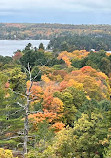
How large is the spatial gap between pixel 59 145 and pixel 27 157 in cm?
437

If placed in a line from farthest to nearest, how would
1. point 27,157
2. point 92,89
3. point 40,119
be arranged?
point 92,89
point 40,119
point 27,157

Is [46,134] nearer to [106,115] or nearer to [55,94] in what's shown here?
[106,115]

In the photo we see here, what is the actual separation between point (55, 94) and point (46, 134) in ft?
52.6

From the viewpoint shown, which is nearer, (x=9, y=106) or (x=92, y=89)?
(x=9, y=106)

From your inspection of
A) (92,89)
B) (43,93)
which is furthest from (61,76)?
(43,93)

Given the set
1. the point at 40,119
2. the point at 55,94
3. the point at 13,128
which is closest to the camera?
the point at 13,128

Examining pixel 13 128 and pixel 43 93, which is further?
pixel 43 93

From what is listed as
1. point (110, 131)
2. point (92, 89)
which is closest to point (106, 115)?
point (110, 131)

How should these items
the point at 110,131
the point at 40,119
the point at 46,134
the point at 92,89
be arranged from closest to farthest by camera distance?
the point at 46,134 → the point at 110,131 → the point at 40,119 → the point at 92,89

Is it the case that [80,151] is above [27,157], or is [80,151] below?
below

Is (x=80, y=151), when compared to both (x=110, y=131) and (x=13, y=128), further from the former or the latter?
(x=13, y=128)

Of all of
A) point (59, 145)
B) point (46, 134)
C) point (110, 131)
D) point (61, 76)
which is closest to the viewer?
point (59, 145)

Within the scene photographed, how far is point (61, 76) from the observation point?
2319 inches

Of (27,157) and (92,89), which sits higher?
(27,157)
